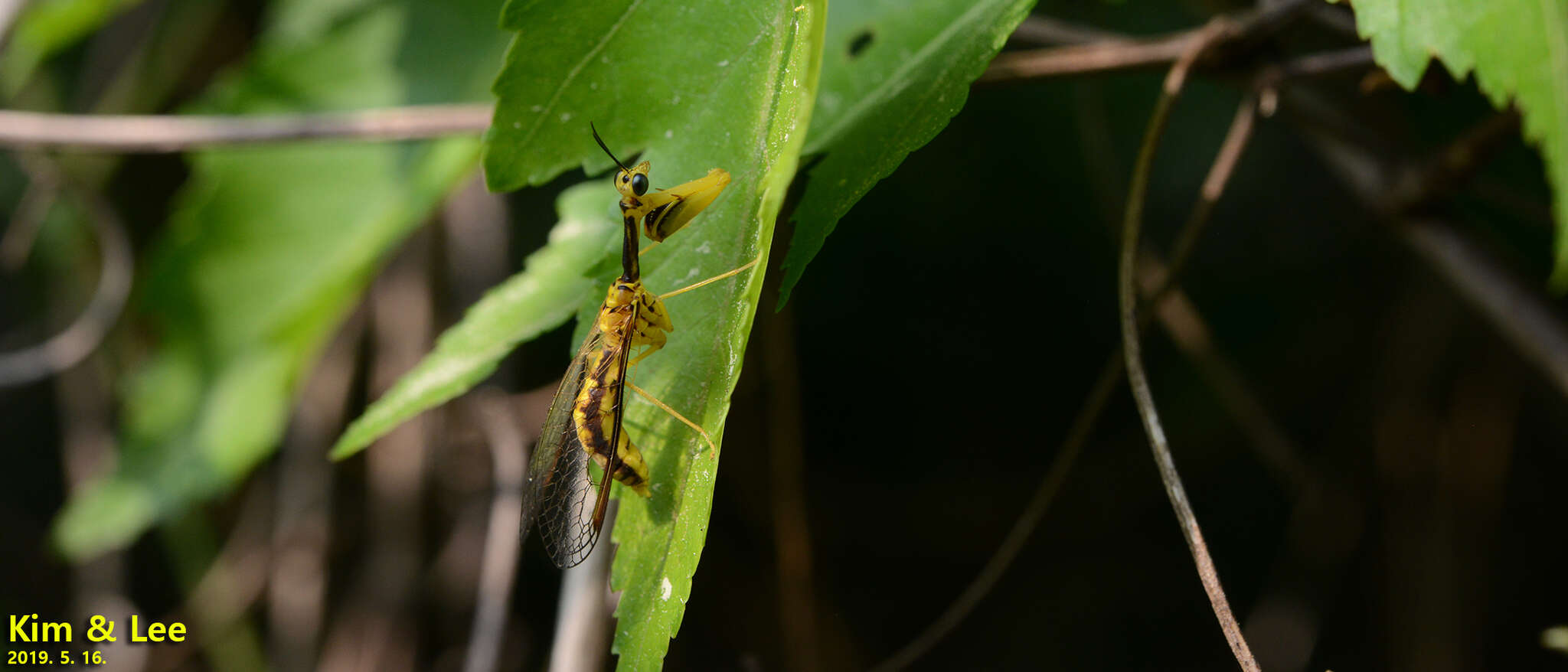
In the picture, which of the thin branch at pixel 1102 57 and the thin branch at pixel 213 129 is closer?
the thin branch at pixel 1102 57

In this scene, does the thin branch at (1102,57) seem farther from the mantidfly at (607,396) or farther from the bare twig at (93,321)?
the bare twig at (93,321)

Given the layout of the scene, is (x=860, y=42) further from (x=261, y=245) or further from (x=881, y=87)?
(x=261, y=245)

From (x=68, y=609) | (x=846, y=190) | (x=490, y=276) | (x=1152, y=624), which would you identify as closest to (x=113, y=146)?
(x=490, y=276)

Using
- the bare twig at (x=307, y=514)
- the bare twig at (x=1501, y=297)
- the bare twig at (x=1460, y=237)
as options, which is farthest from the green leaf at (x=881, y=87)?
the bare twig at (x=307, y=514)

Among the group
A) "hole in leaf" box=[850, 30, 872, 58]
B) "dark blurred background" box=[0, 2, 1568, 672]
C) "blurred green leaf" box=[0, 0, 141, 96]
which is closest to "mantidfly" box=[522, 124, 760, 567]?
"hole in leaf" box=[850, 30, 872, 58]

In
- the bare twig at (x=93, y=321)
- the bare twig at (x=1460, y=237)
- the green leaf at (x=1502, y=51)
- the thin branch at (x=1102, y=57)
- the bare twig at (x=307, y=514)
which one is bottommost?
the green leaf at (x=1502, y=51)

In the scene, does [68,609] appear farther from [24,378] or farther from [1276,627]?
[1276,627]
